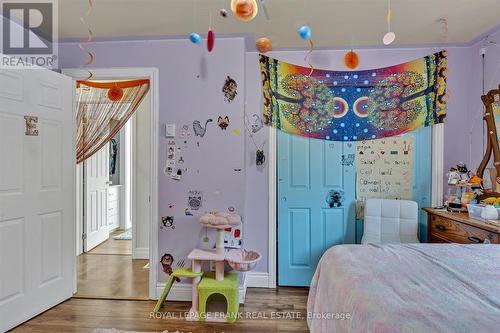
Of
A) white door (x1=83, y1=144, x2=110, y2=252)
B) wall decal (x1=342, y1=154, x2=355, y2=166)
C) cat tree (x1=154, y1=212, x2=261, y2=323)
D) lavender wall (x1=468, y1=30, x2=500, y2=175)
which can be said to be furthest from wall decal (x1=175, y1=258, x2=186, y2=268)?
lavender wall (x1=468, y1=30, x2=500, y2=175)

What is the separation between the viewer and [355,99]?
2986 millimetres

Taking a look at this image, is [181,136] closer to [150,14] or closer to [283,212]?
[150,14]

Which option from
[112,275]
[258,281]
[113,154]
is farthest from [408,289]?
[113,154]

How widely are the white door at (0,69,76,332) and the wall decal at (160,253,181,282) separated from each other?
0.90 m

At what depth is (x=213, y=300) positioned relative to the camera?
2.72 meters

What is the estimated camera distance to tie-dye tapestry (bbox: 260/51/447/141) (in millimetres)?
2939

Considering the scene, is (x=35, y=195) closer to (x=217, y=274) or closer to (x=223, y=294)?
(x=217, y=274)

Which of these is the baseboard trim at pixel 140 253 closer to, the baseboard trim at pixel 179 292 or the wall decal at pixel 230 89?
the baseboard trim at pixel 179 292

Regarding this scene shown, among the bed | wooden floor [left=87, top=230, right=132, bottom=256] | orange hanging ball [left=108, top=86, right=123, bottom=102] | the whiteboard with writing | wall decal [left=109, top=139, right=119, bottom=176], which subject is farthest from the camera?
wall decal [left=109, top=139, right=119, bottom=176]

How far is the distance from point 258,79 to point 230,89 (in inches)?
19.3

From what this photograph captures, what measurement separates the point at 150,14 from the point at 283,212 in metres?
2.21

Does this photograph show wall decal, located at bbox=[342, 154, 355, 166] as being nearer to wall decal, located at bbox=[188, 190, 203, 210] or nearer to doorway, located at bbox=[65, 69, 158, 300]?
wall decal, located at bbox=[188, 190, 203, 210]

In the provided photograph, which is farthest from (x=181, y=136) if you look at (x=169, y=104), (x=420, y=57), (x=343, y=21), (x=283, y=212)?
(x=420, y=57)


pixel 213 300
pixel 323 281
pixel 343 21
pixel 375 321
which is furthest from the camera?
pixel 213 300
